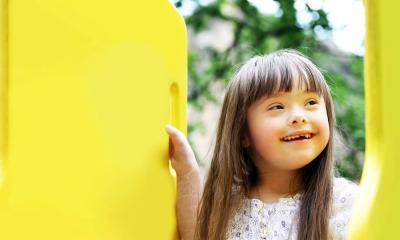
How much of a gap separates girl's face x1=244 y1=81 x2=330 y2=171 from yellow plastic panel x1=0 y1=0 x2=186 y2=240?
27 centimetres

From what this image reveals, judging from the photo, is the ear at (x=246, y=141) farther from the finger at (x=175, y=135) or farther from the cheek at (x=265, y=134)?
the finger at (x=175, y=135)

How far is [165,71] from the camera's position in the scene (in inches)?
75.0

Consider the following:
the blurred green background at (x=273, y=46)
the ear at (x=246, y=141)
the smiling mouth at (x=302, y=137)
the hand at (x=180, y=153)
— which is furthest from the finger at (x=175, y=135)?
the blurred green background at (x=273, y=46)

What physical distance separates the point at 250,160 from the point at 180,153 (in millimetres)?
167

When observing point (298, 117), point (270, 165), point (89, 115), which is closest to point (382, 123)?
point (298, 117)

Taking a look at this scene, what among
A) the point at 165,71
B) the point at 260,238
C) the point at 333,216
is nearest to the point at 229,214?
the point at 260,238

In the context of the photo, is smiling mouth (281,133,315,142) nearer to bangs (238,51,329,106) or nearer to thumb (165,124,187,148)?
bangs (238,51,329,106)

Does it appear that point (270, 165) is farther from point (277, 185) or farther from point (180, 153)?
point (180, 153)

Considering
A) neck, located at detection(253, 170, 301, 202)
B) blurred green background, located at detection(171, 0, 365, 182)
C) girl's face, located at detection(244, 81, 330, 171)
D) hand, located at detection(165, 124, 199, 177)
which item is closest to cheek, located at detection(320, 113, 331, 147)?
girl's face, located at detection(244, 81, 330, 171)

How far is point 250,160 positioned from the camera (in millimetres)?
1859

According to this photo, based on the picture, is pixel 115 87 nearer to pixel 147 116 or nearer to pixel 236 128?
pixel 147 116

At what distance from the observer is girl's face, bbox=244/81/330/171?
166 centimetres

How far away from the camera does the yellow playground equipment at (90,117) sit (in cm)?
154

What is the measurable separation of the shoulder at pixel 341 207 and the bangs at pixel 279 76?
0.67 ft
